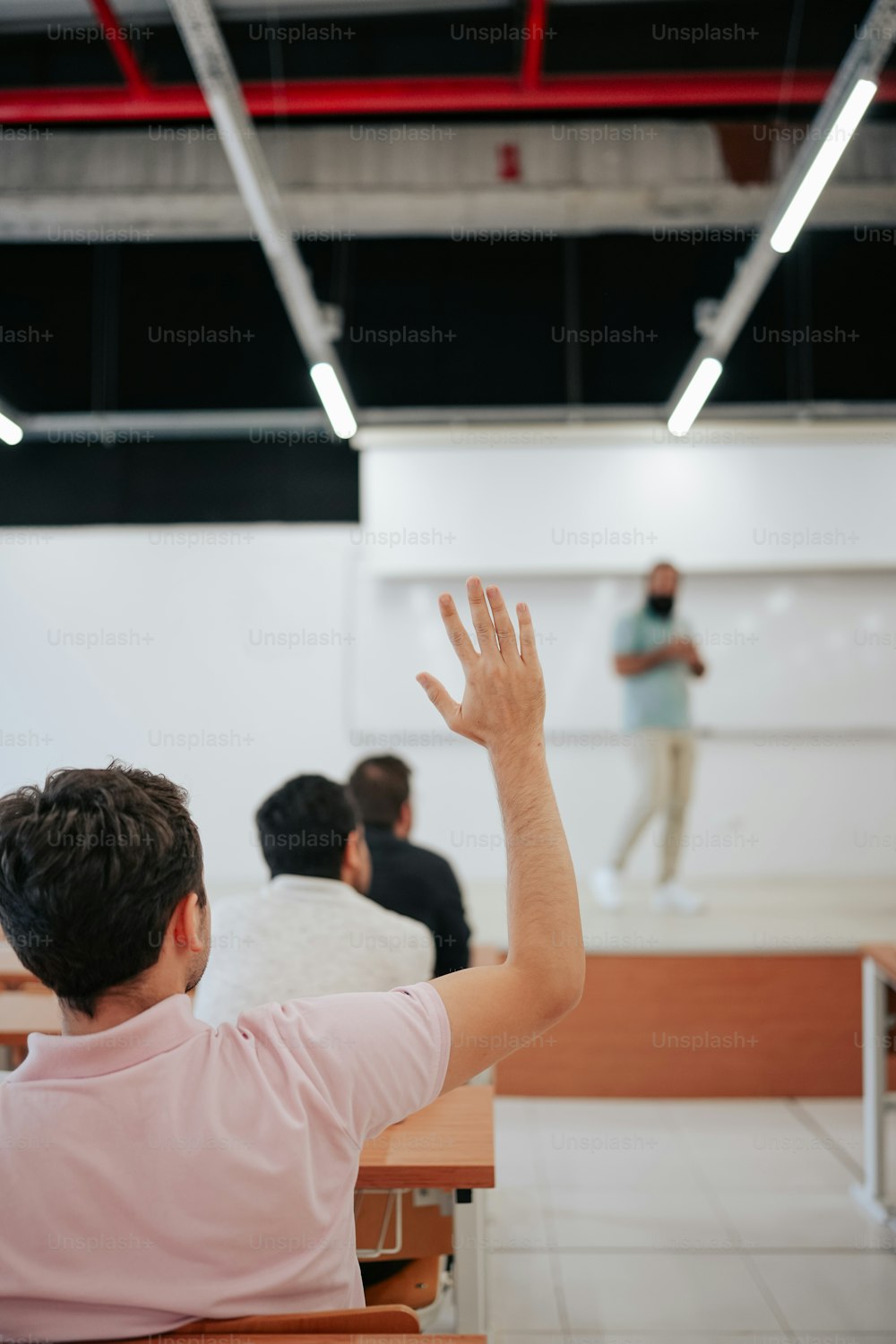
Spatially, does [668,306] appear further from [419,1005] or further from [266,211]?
[419,1005]

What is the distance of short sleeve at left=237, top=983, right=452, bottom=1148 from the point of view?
0.87m

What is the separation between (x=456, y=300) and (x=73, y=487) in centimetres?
242

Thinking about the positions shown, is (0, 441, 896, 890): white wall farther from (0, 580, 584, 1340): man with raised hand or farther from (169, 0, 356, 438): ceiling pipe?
(0, 580, 584, 1340): man with raised hand

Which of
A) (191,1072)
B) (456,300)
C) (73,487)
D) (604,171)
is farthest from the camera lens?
(73,487)

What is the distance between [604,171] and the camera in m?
3.87

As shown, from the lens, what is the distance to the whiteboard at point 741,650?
17.7ft

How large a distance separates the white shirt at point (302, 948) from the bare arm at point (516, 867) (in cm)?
79

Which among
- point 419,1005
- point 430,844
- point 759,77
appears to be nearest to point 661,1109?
point 430,844

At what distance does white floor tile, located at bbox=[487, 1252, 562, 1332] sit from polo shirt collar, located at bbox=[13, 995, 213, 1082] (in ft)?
5.53

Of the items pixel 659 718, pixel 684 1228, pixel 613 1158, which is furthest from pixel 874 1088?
pixel 659 718

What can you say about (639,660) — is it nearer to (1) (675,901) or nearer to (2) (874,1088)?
(1) (675,901)

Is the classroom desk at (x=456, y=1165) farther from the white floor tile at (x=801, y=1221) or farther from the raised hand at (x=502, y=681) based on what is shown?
the white floor tile at (x=801, y=1221)

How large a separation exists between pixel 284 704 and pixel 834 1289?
395cm

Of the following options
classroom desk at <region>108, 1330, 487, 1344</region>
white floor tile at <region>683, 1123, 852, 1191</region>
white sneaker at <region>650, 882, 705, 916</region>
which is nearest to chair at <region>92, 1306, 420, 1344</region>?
classroom desk at <region>108, 1330, 487, 1344</region>
